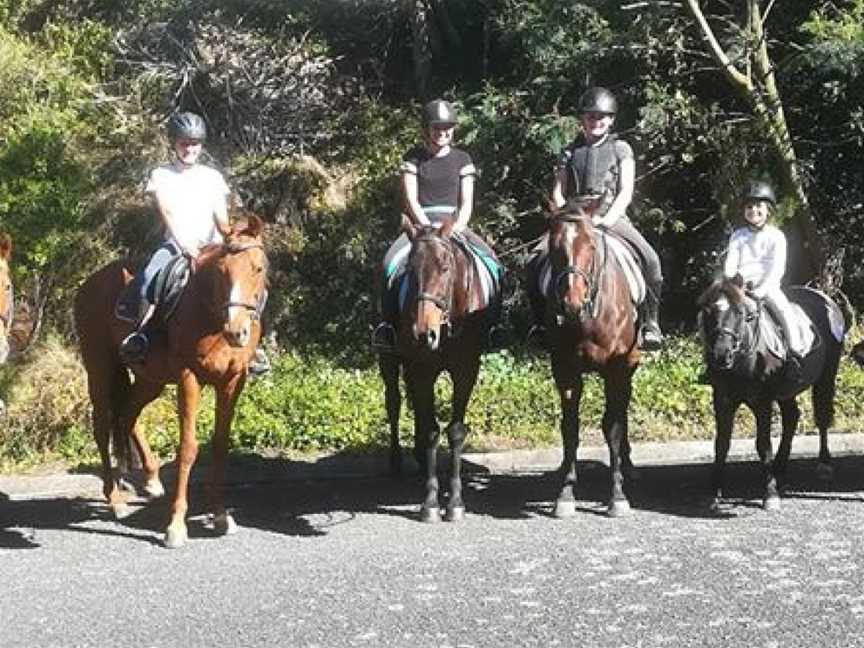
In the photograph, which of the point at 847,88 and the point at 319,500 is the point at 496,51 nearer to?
the point at 847,88

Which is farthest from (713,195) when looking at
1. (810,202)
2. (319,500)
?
(319,500)

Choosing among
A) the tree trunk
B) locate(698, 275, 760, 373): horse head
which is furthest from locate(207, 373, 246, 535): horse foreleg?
the tree trunk

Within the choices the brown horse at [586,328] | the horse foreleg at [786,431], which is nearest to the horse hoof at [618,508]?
the brown horse at [586,328]

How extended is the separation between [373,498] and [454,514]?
3.91 ft

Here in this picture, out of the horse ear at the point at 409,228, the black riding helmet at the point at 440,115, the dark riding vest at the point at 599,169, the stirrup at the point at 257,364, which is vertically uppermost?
the black riding helmet at the point at 440,115

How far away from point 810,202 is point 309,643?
38.2 feet

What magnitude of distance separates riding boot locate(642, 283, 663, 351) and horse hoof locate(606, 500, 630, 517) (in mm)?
1189

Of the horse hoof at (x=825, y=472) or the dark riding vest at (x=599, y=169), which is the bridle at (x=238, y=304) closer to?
the dark riding vest at (x=599, y=169)

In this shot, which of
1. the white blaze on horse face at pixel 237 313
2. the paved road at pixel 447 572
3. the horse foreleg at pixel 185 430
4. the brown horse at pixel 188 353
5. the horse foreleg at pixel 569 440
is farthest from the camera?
the horse foreleg at pixel 569 440

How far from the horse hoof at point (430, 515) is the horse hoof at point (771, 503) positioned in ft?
8.08

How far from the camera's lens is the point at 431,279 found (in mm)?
8094

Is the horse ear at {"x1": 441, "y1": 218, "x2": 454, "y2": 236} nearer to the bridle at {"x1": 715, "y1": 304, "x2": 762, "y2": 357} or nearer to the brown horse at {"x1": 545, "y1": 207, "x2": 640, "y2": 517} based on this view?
the brown horse at {"x1": 545, "y1": 207, "x2": 640, "y2": 517}

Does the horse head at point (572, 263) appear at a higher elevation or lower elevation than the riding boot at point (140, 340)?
higher

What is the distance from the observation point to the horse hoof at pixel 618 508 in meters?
8.77
